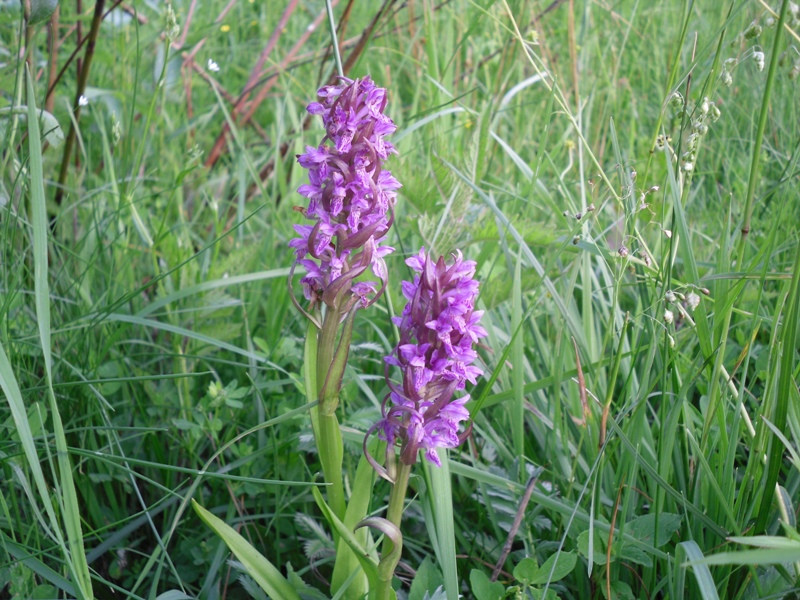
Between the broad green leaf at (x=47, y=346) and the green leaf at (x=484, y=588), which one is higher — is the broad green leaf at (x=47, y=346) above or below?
above

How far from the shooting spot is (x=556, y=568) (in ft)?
3.98

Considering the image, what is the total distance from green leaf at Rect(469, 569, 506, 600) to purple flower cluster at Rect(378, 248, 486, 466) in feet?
0.82

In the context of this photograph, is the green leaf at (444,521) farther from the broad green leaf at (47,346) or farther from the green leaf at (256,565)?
the broad green leaf at (47,346)

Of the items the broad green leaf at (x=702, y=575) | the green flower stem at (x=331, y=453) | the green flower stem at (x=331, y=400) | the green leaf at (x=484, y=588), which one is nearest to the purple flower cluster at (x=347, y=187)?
the green flower stem at (x=331, y=400)

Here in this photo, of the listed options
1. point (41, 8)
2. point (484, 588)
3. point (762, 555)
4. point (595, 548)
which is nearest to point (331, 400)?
point (484, 588)

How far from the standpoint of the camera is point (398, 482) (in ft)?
3.77

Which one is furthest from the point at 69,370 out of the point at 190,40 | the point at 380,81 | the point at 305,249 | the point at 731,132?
the point at 731,132

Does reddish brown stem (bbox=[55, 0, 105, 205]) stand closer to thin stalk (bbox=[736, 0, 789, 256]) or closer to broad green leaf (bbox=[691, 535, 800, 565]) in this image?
thin stalk (bbox=[736, 0, 789, 256])

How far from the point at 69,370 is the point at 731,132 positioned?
8.79 feet

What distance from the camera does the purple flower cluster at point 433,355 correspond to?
1015 mm

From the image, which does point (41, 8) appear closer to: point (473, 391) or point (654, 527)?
point (473, 391)

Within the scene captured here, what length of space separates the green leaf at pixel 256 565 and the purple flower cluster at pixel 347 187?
1.40 feet

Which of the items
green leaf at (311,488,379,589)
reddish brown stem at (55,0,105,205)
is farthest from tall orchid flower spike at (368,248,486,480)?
reddish brown stem at (55,0,105,205)

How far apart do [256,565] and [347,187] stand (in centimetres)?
68
